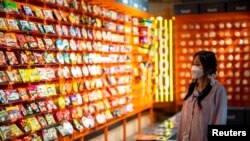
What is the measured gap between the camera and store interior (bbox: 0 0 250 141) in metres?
5.41

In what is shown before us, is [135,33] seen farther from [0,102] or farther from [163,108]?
[0,102]

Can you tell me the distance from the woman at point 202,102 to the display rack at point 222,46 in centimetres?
844

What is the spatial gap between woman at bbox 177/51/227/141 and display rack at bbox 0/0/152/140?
2.40 m

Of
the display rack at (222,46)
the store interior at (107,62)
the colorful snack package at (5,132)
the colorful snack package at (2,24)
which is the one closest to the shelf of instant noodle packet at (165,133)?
the store interior at (107,62)

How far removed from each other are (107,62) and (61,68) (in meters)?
2.00

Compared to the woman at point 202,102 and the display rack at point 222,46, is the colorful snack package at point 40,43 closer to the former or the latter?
the woman at point 202,102

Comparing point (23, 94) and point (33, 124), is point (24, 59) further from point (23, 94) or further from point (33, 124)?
point (33, 124)

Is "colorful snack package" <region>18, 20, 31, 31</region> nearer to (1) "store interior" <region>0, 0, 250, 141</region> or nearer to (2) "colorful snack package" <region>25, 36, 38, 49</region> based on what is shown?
(1) "store interior" <region>0, 0, 250, 141</region>

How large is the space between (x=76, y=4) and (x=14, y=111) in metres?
2.55

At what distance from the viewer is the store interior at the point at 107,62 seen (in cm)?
541

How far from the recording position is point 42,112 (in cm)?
582

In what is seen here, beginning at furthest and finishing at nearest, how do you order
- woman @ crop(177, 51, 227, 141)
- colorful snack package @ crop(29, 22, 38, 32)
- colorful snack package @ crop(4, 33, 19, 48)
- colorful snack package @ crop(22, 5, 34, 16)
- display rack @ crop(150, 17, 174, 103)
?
display rack @ crop(150, 17, 174, 103) → colorful snack package @ crop(29, 22, 38, 32) → colorful snack package @ crop(22, 5, 34, 16) → colorful snack package @ crop(4, 33, 19, 48) → woman @ crop(177, 51, 227, 141)

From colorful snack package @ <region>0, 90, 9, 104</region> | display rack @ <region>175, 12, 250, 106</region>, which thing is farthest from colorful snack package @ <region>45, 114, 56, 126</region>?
display rack @ <region>175, 12, 250, 106</region>

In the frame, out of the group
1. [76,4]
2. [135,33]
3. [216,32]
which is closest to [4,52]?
[76,4]
